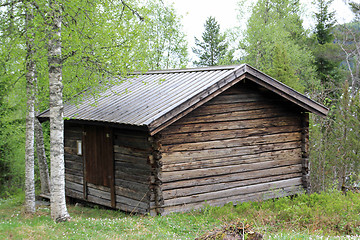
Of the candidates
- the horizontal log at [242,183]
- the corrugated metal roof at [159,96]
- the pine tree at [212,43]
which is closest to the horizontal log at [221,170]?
the horizontal log at [242,183]

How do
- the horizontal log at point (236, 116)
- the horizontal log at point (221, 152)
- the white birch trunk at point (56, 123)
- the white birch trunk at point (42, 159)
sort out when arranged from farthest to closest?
the white birch trunk at point (42, 159)
the horizontal log at point (236, 116)
the horizontal log at point (221, 152)
the white birch trunk at point (56, 123)

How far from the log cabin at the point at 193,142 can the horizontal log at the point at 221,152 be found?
28 mm

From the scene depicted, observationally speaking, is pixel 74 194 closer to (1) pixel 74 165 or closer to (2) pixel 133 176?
(1) pixel 74 165

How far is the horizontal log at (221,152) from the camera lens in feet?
38.2

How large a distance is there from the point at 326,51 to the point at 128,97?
23741 mm

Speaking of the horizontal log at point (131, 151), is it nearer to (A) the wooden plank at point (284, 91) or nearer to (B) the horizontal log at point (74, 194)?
(B) the horizontal log at point (74, 194)

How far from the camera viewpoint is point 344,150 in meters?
18.9

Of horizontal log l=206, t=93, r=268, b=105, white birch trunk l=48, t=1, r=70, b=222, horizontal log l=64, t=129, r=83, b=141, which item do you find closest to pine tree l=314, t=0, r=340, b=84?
horizontal log l=206, t=93, r=268, b=105

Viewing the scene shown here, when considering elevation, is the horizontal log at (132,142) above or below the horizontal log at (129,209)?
above

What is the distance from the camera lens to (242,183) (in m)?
12.9

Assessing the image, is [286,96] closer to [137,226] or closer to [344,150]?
[137,226]

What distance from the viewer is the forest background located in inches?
438

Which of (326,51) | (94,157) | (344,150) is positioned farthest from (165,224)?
(326,51)

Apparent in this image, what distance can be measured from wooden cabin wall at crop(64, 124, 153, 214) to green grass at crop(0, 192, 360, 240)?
0.47 metres
